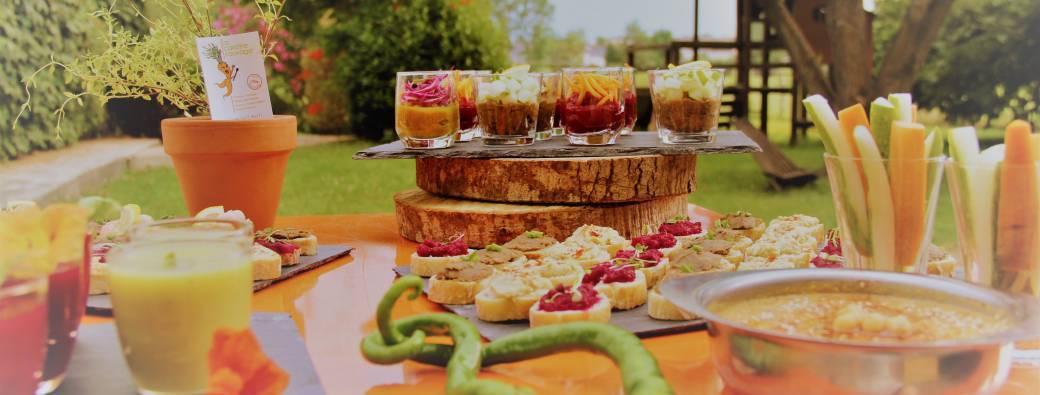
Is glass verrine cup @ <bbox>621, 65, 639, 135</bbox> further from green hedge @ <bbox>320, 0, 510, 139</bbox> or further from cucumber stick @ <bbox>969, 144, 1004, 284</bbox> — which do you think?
green hedge @ <bbox>320, 0, 510, 139</bbox>

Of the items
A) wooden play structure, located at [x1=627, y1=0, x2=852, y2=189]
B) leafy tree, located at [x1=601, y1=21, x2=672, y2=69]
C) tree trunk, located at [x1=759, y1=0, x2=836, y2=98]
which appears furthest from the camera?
leafy tree, located at [x1=601, y1=21, x2=672, y2=69]

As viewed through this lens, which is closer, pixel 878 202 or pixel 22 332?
pixel 22 332

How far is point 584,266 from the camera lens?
1962mm

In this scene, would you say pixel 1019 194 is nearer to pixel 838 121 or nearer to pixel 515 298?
pixel 838 121

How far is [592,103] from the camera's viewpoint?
8.97ft

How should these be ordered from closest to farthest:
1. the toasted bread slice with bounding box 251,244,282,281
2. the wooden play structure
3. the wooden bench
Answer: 1. the toasted bread slice with bounding box 251,244,282,281
2. the wooden bench
3. the wooden play structure

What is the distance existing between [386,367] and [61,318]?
0.45 meters

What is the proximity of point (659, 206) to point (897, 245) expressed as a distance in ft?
3.83

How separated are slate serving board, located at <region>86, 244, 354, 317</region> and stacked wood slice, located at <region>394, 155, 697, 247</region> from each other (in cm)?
27

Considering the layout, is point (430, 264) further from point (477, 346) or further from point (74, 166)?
point (74, 166)

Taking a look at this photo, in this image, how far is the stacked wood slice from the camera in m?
2.49

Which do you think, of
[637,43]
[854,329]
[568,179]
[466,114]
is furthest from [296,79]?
[854,329]

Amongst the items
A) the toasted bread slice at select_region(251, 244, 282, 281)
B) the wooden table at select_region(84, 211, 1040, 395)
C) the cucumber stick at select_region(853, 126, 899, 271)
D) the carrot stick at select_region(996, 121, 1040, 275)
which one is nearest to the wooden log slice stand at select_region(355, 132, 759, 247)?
the wooden table at select_region(84, 211, 1040, 395)

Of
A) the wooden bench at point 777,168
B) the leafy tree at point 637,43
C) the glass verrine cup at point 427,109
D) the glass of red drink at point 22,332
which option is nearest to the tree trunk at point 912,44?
the wooden bench at point 777,168
